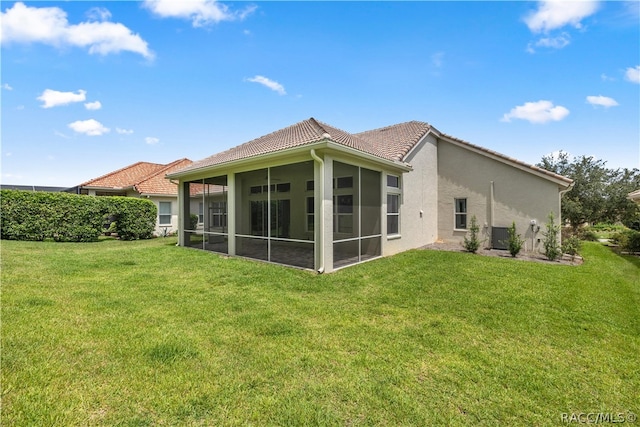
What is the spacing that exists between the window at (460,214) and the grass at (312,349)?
5927 millimetres

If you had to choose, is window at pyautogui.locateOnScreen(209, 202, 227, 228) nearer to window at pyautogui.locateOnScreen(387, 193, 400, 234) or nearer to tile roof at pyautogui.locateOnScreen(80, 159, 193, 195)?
window at pyautogui.locateOnScreen(387, 193, 400, 234)

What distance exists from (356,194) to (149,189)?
15.3 m

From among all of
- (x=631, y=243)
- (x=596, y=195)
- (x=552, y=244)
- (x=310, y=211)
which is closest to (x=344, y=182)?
(x=310, y=211)

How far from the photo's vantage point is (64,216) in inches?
523

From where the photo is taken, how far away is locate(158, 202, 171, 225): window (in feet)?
60.8

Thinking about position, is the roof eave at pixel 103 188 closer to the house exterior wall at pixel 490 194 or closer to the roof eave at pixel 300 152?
the roof eave at pixel 300 152

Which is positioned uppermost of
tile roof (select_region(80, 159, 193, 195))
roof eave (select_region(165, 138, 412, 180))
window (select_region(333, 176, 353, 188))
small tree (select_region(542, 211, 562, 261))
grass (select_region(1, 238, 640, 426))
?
tile roof (select_region(80, 159, 193, 195))

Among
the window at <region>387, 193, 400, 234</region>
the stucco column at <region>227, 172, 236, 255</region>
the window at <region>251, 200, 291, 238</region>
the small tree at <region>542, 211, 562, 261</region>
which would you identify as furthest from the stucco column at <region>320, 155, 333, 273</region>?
the small tree at <region>542, 211, 562, 261</region>

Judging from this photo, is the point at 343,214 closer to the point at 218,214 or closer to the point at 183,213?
the point at 218,214

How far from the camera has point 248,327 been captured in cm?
428

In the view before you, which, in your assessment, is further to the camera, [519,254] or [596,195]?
[596,195]

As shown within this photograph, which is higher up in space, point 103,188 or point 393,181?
point 103,188

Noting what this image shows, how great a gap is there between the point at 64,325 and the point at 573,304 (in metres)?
8.79

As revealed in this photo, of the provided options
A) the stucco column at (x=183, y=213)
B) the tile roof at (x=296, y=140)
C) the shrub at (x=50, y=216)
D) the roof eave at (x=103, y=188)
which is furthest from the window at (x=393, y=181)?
the roof eave at (x=103, y=188)
